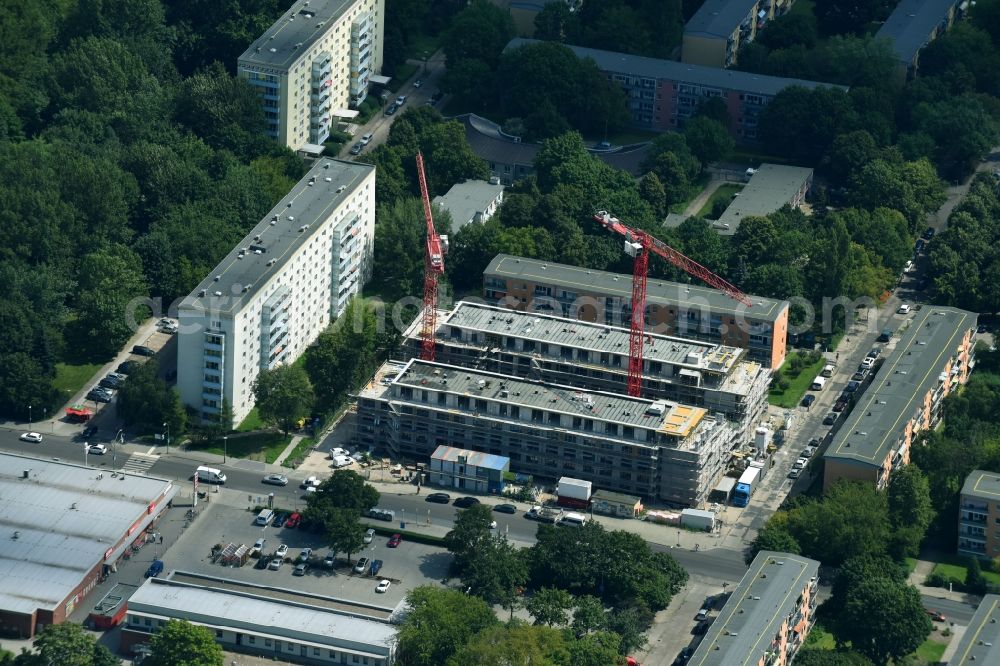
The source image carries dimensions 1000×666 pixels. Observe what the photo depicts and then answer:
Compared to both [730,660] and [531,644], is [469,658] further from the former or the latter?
[730,660]

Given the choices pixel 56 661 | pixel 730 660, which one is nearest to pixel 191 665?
pixel 56 661

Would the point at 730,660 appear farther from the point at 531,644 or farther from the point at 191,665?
the point at 191,665

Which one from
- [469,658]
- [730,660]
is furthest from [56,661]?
[730,660]

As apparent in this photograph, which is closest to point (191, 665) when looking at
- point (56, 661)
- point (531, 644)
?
point (56, 661)

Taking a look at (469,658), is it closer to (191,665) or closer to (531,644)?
(531,644)

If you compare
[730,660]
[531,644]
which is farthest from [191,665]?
[730,660]

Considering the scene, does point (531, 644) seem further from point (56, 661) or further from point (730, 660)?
point (56, 661)
